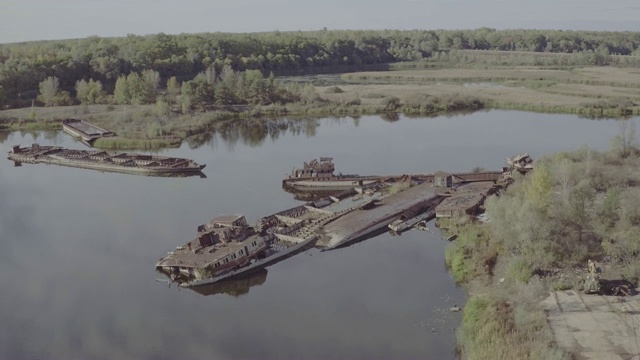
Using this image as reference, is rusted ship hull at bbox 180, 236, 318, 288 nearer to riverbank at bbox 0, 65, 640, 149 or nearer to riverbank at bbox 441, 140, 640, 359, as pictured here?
riverbank at bbox 441, 140, 640, 359

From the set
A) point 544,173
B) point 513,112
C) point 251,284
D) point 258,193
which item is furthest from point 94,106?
point 544,173

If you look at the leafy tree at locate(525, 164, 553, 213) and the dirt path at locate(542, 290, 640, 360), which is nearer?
the dirt path at locate(542, 290, 640, 360)

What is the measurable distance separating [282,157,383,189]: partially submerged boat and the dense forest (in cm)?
3294

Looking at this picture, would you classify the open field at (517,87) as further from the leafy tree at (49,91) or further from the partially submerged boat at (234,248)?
the partially submerged boat at (234,248)

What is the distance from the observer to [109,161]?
4559cm

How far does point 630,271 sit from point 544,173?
5.86 meters

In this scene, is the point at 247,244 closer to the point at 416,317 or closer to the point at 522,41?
the point at 416,317

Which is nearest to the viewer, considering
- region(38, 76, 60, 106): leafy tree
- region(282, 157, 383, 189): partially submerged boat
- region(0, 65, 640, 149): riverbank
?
region(282, 157, 383, 189): partially submerged boat

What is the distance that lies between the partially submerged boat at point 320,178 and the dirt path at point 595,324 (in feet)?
61.4

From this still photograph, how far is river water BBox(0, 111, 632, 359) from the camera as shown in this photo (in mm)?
20266

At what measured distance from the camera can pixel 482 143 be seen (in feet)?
162

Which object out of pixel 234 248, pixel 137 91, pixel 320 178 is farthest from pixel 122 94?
pixel 234 248

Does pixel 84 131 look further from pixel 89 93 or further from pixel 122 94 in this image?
pixel 89 93

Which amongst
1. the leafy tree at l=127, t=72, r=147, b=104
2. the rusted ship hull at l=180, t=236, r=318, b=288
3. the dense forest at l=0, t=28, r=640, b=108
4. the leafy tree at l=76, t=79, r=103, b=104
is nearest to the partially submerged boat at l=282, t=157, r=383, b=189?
the rusted ship hull at l=180, t=236, r=318, b=288
